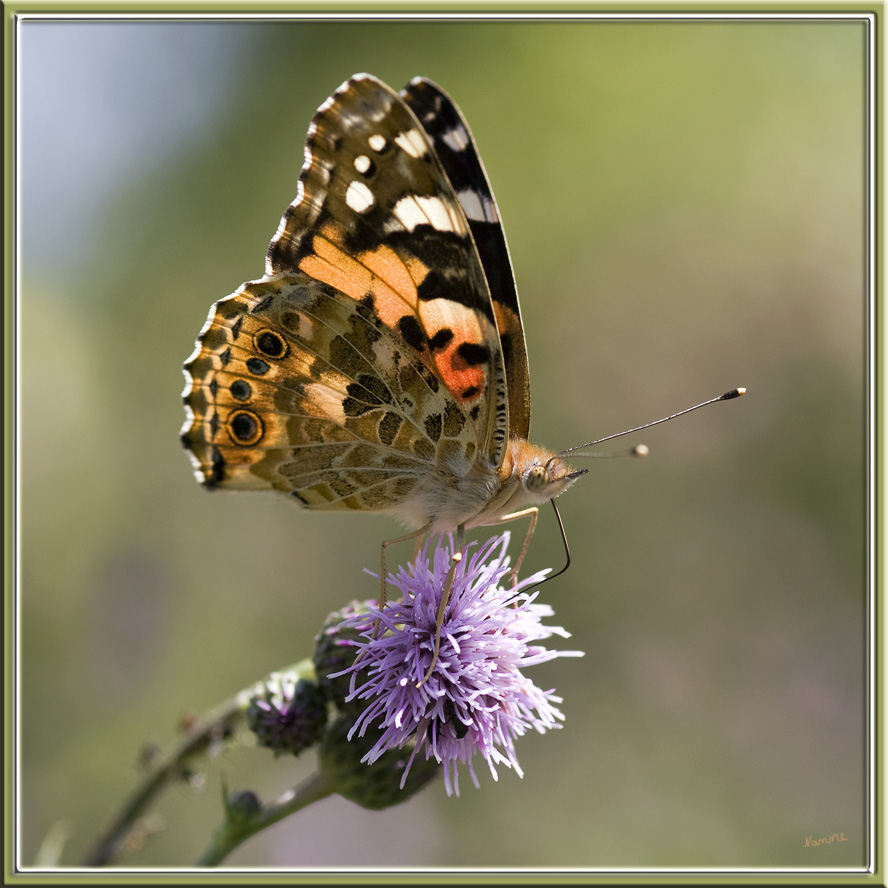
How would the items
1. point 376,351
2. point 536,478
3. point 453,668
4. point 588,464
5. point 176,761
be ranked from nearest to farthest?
point 453,668
point 536,478
point 376,351
point 176,761
point 588,464

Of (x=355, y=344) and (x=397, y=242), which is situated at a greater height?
(x=397, y=242)

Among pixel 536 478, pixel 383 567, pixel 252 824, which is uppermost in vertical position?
pixel 536 478

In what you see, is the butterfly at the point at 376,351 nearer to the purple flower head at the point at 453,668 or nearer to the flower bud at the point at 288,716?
the purple flower head at the point at 453,668

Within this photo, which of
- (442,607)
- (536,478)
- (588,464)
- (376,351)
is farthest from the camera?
(588,464)

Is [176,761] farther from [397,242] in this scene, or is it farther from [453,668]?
[397,242]
